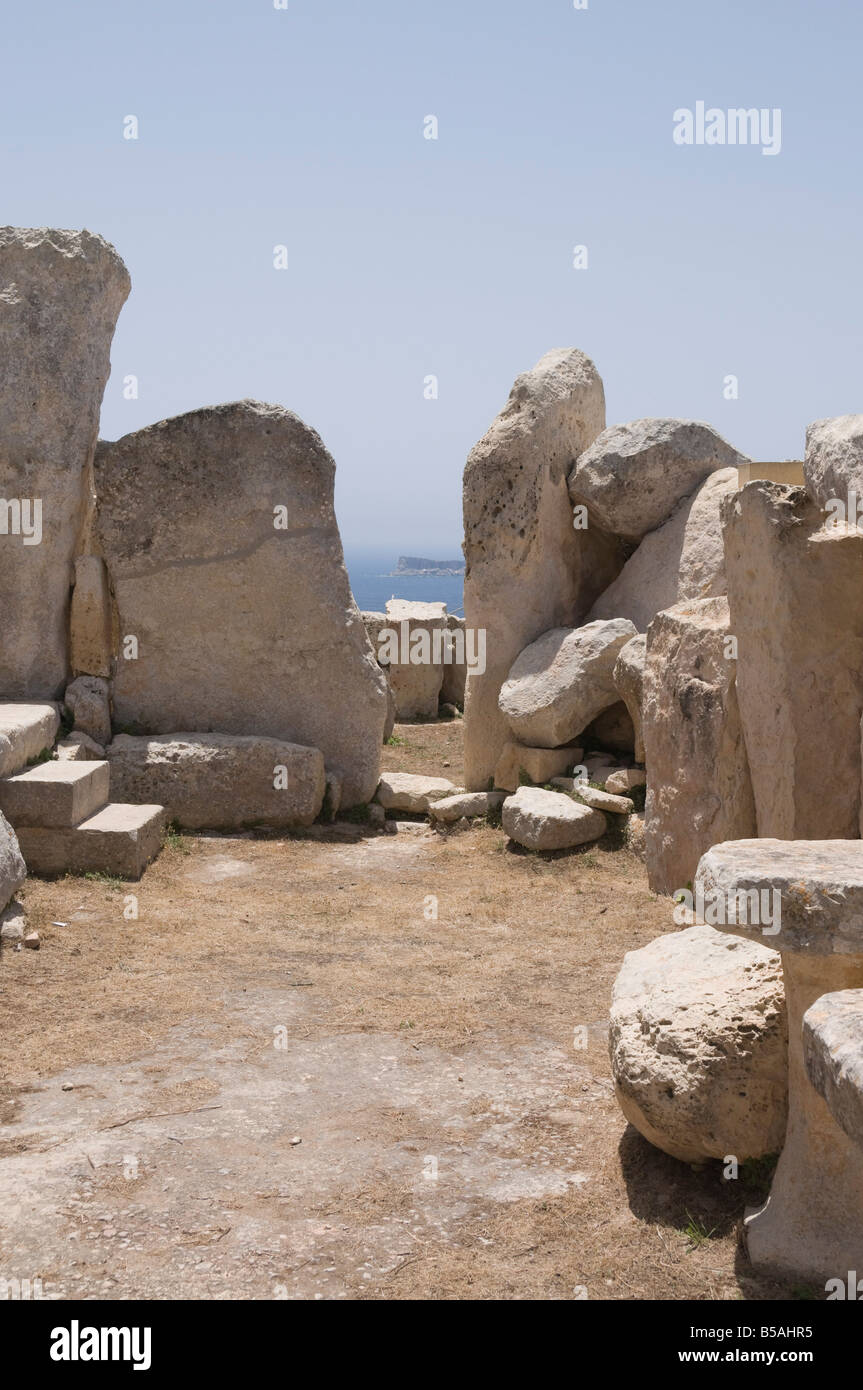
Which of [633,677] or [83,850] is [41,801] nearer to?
[83,850]

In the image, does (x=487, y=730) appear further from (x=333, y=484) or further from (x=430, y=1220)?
(x=430, y=1220)

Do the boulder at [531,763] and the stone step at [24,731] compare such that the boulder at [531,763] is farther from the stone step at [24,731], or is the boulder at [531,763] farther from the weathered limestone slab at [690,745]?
the stone step at [24,731]

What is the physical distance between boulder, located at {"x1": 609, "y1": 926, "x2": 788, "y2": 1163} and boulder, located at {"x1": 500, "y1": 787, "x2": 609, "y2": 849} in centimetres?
352

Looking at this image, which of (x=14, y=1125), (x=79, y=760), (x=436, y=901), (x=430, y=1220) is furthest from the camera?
(x=79, y=760)

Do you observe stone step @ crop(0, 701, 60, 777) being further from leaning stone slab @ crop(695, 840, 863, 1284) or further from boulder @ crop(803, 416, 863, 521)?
leaning stone slab @ crop(695, 840, 863, 1284)

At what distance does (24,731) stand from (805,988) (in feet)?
16.6

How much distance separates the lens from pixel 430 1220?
11.3 feet

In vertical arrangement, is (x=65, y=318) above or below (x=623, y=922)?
above

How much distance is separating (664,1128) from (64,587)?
236 inches

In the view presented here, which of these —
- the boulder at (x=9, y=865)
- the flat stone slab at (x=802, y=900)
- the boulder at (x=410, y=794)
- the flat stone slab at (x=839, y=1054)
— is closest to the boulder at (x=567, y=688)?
the boulder at (x=410, y=794)

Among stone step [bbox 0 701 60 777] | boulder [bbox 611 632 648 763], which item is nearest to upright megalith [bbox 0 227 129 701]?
stone step [bbox 0 701 60 777]

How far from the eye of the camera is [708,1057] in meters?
3.43

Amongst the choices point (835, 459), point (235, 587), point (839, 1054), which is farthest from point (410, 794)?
point (839, 1054)

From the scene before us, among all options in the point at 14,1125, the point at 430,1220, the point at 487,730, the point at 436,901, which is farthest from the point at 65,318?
the point at 430,1220
